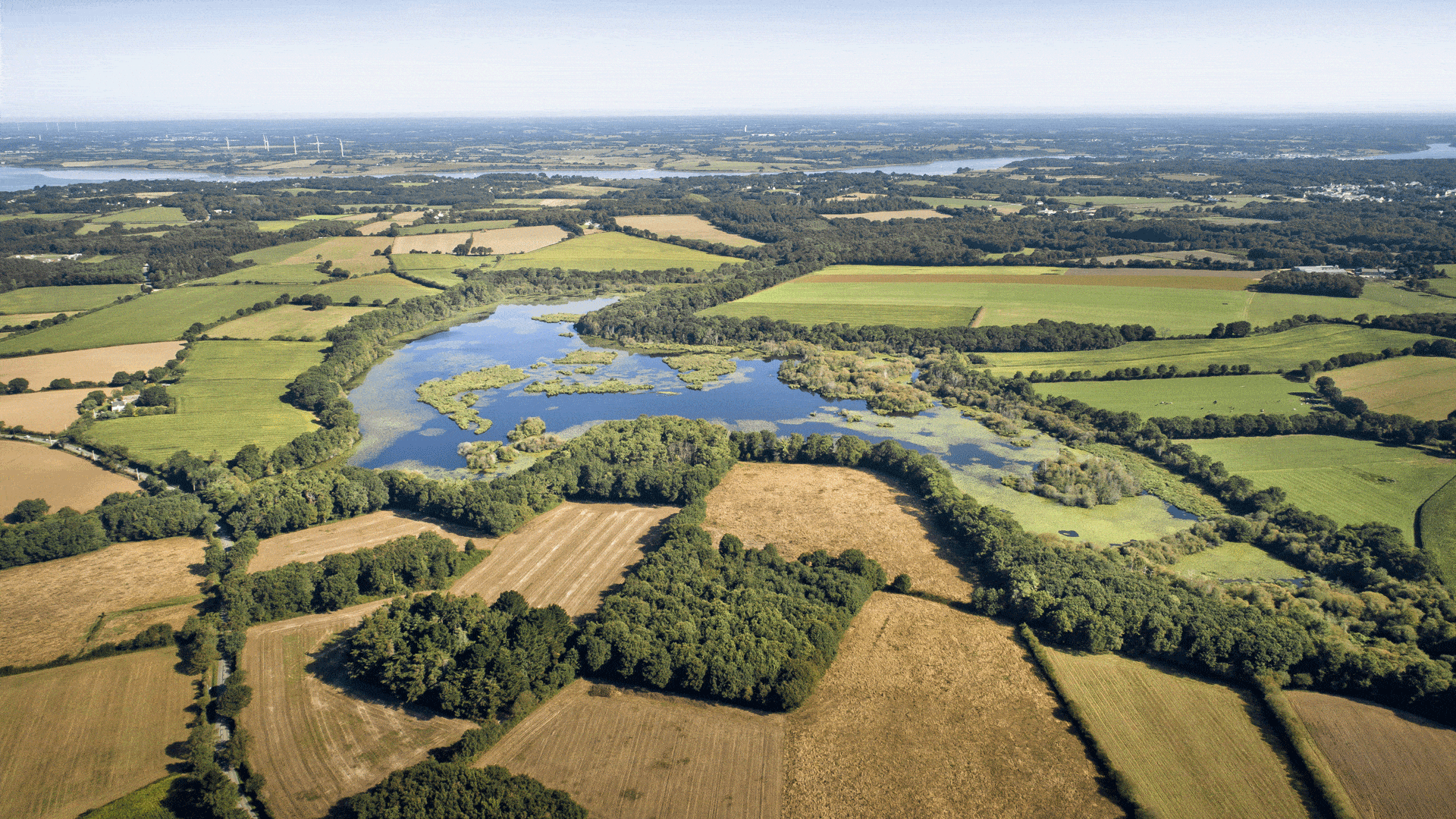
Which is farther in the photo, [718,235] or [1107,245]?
[718,235]

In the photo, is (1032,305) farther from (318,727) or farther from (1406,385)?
(318,727)

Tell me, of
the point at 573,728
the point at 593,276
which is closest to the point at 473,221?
the point at 593,276

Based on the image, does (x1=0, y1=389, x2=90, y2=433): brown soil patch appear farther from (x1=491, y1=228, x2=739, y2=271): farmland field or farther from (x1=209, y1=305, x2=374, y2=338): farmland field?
(x1=491, y1=228, x2=739, y2=271): farmland field

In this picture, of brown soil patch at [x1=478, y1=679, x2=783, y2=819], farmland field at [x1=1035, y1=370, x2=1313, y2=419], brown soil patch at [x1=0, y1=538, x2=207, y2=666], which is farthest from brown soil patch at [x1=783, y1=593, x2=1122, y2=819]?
farmland field at [x1=1035, y1=370, x2=1313, y2=419]

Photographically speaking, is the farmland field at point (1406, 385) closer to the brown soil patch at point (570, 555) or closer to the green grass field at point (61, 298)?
the brown soil patch at point (570, 555)

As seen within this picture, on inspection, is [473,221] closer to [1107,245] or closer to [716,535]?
[1107,245]

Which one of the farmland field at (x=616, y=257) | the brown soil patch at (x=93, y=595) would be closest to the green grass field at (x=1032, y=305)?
the farmland field at (x=616, y=257)
